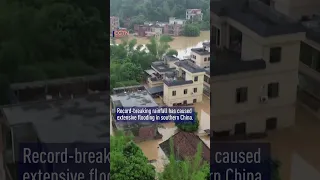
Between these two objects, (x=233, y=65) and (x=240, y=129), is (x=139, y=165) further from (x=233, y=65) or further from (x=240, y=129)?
(x=233, y=65)

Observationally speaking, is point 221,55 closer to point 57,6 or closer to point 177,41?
point 177,41

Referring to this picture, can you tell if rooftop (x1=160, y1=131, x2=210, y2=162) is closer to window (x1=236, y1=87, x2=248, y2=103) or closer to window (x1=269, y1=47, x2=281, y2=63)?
window (x1=236, y1=87, x2=248, y2=103)

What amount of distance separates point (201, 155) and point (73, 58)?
2.26 ft

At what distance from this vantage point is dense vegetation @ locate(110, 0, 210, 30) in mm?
1978

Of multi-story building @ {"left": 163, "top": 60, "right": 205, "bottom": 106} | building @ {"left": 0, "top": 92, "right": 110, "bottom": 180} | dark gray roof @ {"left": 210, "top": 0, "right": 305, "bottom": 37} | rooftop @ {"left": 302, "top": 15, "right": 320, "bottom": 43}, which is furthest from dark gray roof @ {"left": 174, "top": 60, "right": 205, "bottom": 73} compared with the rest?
rooftop @ {"left": 302, "top": 15, "right": 320, "bottom": 43}

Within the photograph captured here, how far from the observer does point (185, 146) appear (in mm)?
2061

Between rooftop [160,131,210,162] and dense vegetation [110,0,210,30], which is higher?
dense vegetation [110,0,210,30]

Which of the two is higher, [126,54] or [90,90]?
[126,54]

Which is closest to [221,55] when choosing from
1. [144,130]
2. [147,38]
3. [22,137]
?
[147,38]

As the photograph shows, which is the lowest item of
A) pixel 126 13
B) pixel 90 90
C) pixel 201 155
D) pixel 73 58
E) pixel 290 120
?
pixel 201 155

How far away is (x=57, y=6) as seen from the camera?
6.44ft

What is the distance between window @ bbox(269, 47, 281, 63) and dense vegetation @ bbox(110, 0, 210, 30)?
290 mm

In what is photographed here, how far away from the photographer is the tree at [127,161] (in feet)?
6.64
